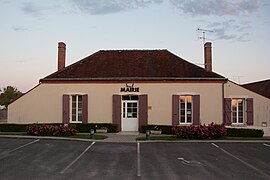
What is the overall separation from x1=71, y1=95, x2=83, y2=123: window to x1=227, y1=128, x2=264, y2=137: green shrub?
A: 30.3ft

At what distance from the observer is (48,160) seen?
9930 mm

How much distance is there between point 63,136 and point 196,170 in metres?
9.53

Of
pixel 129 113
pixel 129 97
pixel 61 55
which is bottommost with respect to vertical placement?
pixel 129 113

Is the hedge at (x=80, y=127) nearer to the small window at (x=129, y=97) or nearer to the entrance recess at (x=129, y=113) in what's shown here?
the entrance recess at (x=129, y=113)

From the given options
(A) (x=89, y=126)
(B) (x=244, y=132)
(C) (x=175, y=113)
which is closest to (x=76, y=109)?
(A) (x=89, y=126)

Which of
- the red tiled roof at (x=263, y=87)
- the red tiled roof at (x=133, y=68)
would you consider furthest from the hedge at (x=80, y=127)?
the red tiled roof at (x=263, y=87)

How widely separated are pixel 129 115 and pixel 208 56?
7108mm

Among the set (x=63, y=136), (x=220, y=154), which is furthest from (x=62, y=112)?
(x=220, y=154)

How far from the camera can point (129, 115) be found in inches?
774

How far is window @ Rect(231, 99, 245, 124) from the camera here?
63.2 feet

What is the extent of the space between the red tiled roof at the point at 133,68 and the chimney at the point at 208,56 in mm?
1085

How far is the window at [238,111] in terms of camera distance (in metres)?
19.2

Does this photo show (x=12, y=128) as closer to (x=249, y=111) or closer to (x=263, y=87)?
(x=249, y=111)

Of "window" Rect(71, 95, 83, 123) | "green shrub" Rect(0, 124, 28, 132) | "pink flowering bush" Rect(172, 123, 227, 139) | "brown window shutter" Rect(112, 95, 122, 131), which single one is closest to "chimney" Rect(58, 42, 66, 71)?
"window" Rect(71, 95, 83, 123)
